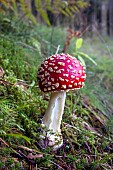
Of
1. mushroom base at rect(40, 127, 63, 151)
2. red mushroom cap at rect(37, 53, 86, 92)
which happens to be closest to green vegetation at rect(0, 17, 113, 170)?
Answer: mushroom base at rect(40, 127, 63, 151)

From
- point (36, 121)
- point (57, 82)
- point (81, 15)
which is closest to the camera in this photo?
point (57, 82)

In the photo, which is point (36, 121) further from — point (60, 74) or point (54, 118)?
point (60, 74)

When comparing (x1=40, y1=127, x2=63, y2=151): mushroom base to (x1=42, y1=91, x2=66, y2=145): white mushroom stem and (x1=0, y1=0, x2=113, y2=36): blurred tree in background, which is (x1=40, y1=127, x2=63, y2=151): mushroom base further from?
(x1=0, y1=0, x2=113, y2=36): blurred tree in background

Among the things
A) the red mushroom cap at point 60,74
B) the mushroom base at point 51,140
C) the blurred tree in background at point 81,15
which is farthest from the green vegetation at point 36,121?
the blurred tree in background at point 81,15

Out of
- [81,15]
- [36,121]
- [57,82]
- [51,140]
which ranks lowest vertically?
[51,140]

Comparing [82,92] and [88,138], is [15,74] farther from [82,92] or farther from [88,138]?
[88,138]

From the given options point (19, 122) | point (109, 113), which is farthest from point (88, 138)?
point (109, 113)

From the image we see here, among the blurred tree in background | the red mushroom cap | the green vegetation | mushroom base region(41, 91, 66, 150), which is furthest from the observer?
the blurred tree in background

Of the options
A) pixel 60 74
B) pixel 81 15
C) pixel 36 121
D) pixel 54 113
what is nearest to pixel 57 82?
pixel 60 74
